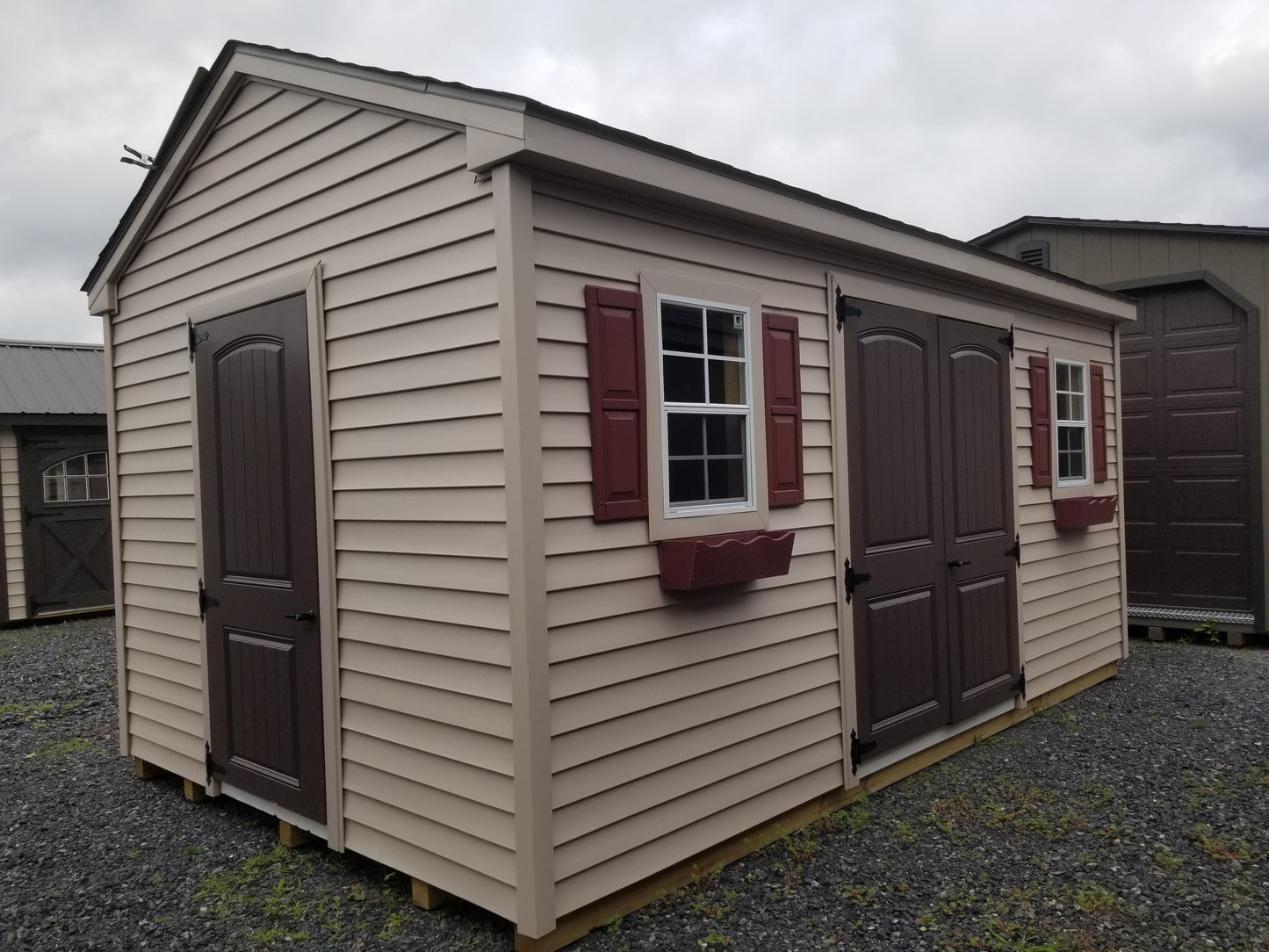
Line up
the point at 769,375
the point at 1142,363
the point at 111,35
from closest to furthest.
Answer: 1. the point at 769,375
2. the point at 1142,363
3. the point at 111,35

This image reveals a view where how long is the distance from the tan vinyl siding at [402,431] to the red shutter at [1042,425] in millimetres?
4274

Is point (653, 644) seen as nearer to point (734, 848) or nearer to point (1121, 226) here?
point (734, 848)

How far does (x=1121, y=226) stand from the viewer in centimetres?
812

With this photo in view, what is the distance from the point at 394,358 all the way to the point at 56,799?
137 inches

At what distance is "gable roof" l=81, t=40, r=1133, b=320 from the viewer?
2.88 m

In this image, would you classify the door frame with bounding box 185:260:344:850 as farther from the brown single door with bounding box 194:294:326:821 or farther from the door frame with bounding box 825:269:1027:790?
the door frame with bounding box 825:269:1027:790

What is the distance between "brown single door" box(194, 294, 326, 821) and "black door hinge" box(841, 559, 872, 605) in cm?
246

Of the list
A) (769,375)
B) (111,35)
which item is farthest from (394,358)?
(111,35)

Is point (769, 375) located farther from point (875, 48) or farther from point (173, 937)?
point (875, 48)

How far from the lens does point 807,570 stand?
4086mm

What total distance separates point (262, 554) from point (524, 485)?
70.8 inches

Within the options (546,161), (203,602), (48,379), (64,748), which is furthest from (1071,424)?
(48,379)

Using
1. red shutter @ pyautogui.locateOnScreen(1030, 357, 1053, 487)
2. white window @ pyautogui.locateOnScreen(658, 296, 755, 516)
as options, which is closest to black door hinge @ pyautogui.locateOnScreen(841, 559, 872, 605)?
white window @ pyautogui.locateOnScreen(658, 296, 755, 516)

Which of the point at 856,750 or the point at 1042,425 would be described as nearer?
the point at 856,750
